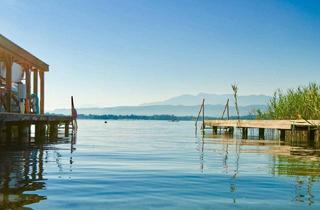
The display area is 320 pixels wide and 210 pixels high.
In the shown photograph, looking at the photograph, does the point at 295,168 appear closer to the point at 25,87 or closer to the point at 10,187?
the point at 10,187

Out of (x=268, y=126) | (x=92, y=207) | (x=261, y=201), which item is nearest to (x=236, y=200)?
(x=261, y=201)

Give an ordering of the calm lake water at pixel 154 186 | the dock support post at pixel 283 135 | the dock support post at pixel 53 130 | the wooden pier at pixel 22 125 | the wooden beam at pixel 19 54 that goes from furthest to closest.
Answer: the dock support post at pixel 283 135 → the dock support post at pixel 53 130 → the wooden beam at pixel 19 54 → the wooden pier at pixel 22 125 → the calm lake water at pixel 154 186

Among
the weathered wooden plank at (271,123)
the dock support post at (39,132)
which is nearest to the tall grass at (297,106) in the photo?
the weathered wooden plank at (271,123)

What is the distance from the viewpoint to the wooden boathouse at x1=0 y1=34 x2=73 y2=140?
20.3 m

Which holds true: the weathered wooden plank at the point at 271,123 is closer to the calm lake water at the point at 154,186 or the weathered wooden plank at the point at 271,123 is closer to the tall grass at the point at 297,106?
the tall grass at the point at 297,106

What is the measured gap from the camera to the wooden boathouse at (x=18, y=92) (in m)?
20.3

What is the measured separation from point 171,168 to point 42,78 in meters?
18.4

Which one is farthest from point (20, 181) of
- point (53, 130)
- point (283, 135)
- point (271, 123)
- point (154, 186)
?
point (271, 123)

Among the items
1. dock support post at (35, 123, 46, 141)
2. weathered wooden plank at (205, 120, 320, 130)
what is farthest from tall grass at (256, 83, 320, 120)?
dock support post at (35, 123, 46, 141)

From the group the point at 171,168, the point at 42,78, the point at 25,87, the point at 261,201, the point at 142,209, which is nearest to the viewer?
the point at 142,209

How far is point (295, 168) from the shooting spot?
13.5m

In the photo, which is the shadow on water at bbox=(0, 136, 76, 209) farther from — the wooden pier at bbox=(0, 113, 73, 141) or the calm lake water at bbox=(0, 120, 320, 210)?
the wooden pier at bbox=(0, 113, 73, 141)

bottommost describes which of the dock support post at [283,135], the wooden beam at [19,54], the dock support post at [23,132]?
the dock support post at [283,135]

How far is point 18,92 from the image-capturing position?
24234 millimetres
